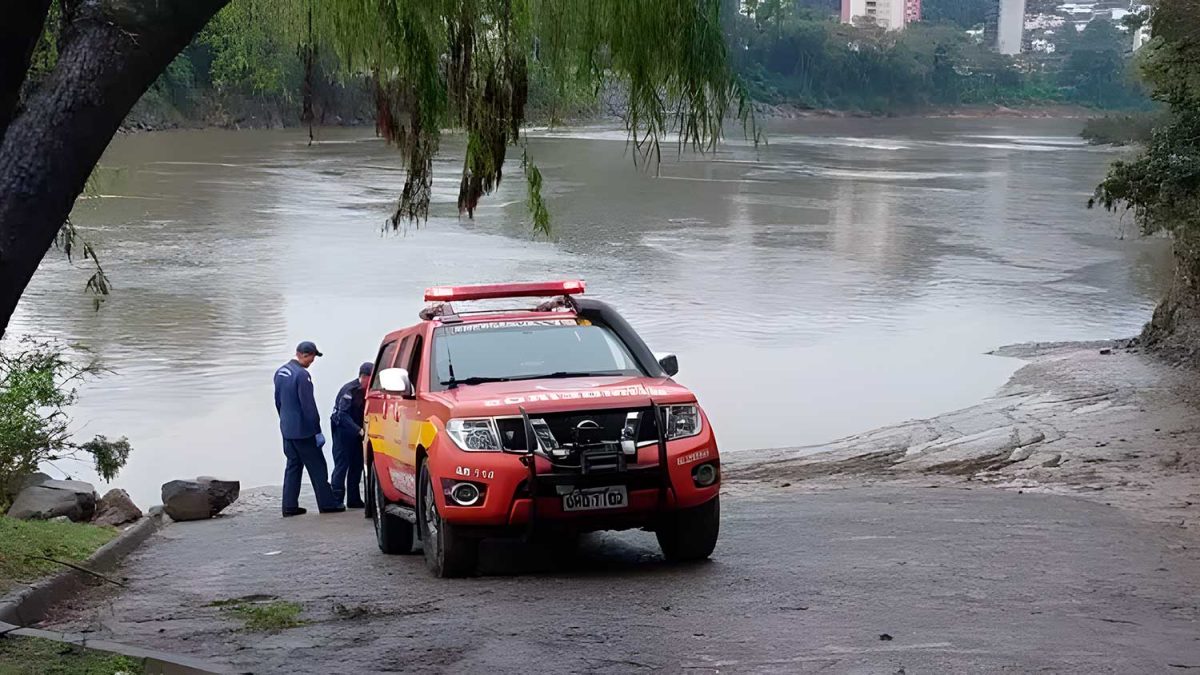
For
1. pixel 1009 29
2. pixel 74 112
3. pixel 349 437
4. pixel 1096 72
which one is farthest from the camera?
pixel 1009 29

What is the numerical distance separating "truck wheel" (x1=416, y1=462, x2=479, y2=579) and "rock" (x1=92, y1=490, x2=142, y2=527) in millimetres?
6307

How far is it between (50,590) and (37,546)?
3.79ft

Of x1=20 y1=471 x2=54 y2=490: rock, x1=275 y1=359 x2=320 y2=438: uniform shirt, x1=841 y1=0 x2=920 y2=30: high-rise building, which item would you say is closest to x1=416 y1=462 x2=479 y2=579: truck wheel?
x1=275 y1=359 x2=320 y2=438: uniform shirt

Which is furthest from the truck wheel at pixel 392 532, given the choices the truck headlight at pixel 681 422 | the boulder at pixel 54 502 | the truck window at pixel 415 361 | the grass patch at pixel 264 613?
the boulder at pixel 54 502

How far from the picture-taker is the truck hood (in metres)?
9.12

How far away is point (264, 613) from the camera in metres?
8.69

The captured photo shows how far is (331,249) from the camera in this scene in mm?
41938

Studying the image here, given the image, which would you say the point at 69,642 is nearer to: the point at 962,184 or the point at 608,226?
the point at 608,226

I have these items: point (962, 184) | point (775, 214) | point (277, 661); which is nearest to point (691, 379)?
point (277, 661)

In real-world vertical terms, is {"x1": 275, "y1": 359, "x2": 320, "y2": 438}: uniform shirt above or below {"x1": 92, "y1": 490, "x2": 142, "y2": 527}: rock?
above

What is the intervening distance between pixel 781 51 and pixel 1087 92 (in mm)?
45125

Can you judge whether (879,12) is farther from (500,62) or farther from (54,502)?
(500,62)

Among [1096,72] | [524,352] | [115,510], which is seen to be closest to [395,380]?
[524,352]

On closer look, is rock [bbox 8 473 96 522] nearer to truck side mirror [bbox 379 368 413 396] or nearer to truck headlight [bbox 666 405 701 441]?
truck side mirror [bbox 379 368 413 396]
